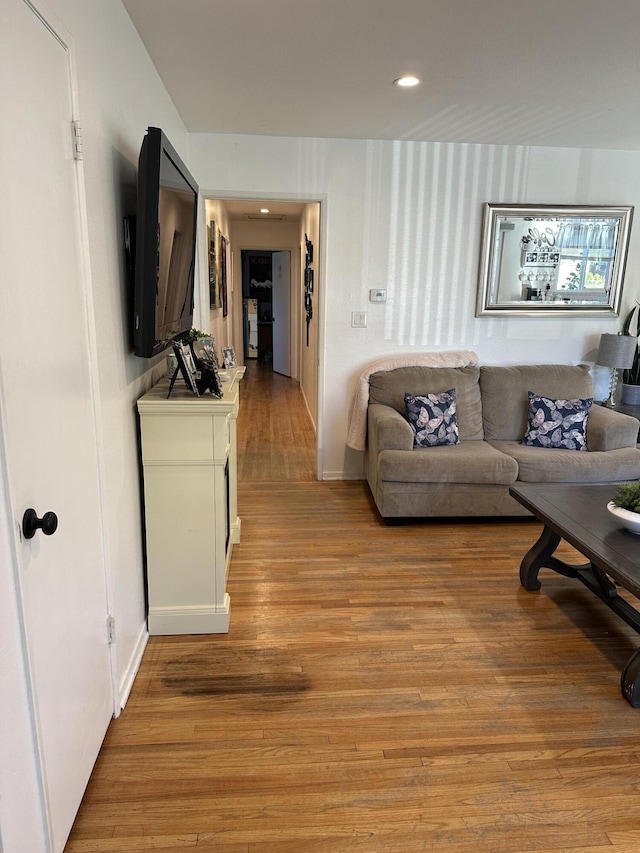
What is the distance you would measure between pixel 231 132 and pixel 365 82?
1.30m

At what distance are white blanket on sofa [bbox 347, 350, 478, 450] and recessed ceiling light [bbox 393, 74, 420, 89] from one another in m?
1.79

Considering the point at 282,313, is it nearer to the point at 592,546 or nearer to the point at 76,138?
the point at 592,546

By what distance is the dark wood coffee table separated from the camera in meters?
2.08

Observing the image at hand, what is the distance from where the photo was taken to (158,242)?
1995mm

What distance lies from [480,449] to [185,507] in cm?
211

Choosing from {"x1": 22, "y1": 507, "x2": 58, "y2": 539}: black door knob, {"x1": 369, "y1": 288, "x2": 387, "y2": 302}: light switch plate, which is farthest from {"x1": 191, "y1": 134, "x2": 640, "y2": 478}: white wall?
{"x1": 22, "y1": 507, "x2": 58, "y2": 539}: black door knob

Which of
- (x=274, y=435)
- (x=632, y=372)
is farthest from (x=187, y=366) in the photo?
(x=632, y=372)

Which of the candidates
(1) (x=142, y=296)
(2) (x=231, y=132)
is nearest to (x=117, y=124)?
(1) (x=142, y=296)

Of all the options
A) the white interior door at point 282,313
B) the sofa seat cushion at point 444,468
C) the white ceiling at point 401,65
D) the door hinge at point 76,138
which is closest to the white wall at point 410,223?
the white ceiling at point 401,65

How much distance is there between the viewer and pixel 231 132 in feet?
12.5

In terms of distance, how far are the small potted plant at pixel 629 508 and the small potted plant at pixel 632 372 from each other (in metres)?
2.12

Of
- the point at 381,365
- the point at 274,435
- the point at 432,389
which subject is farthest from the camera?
the point at 274,435

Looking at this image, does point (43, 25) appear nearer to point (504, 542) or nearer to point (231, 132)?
point (231, 132)

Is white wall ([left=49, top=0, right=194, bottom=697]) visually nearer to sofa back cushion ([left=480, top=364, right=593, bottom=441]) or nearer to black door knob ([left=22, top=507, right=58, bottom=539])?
black door knob ([left=22, top=507, right=58, bottom=539])
